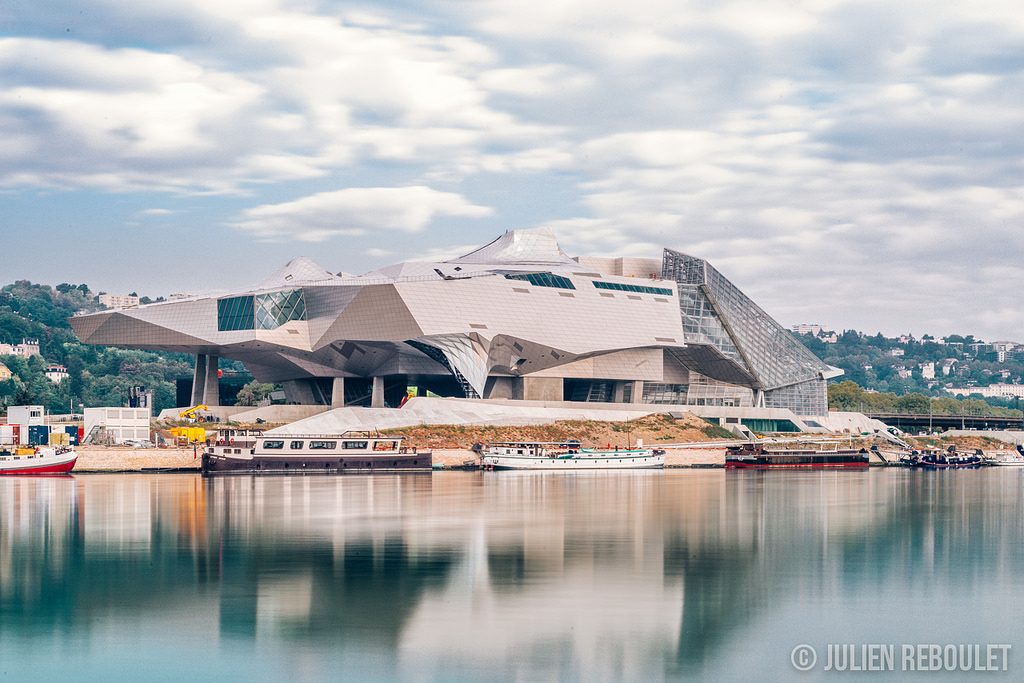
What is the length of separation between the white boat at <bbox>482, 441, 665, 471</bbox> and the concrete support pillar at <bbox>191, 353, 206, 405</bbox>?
3714 cm

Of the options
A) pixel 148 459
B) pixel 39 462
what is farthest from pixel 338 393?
pixel 39 462

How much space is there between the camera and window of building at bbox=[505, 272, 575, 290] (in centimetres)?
12162

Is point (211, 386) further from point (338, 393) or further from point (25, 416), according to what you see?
point (25, 416)

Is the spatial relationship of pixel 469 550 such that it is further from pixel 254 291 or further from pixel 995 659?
pixel 254 291

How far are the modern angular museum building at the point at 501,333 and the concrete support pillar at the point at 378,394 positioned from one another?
0.43ft

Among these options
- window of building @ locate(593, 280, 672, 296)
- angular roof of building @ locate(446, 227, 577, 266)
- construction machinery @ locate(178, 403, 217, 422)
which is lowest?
construction machinery @ locate(178, 403, 217, 422)

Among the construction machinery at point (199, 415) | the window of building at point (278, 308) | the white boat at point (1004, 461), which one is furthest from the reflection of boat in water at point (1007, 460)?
the construction machinery at point (199, 415)

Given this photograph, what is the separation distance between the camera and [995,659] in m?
27.5

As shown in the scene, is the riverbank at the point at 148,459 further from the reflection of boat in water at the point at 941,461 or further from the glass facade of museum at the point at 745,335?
the reflection of boat in water at the point at 941,461

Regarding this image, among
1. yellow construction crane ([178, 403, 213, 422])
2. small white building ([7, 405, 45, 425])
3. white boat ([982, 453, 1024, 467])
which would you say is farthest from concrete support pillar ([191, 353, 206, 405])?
white boat ([982, 453, 1024, 467])

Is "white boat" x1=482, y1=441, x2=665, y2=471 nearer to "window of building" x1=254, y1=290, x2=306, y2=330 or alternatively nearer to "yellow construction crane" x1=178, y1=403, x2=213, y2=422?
"window of building" x1=254, y1=290, x2=306, y2=330

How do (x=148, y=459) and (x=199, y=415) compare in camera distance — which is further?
(x=199, y=415)

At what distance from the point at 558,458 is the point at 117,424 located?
36.0 meters

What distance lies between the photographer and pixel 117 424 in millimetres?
106375
